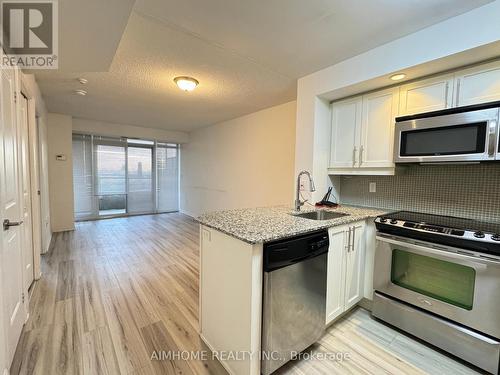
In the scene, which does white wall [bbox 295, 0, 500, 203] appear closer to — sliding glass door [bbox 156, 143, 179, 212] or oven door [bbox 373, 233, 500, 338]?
oven door [bbox 373, 233, 500, 338]

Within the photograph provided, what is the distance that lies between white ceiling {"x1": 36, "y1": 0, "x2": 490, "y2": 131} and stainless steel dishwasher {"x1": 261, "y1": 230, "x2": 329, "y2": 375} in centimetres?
165

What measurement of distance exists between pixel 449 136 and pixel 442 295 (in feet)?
4.22

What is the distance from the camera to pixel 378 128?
2.32 metres

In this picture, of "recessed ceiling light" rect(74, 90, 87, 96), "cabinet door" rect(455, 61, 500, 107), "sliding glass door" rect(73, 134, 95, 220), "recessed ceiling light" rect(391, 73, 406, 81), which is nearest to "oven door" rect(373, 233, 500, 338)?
"cabinet door" rect(455, 61, 500, 107)

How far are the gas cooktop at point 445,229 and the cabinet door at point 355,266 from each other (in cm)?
19

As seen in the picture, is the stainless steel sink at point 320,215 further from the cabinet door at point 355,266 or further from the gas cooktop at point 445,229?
the gas cooktop at point 445,229

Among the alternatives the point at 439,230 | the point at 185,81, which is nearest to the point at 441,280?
the point at 439,230

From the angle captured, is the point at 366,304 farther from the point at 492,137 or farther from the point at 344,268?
the point at 492,137

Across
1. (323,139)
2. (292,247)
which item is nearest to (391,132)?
(323,139)

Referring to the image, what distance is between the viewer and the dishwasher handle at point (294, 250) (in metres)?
1.35

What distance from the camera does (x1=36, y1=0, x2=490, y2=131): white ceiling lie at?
1593 millimetres

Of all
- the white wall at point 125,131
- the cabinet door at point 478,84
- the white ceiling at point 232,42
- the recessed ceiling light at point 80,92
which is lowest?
the cabinet door at point 478,84

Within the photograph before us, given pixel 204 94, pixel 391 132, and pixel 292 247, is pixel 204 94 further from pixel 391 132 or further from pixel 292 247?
pixel 292 247

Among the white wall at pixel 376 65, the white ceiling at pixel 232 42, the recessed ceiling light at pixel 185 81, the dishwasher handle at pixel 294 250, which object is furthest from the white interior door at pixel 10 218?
the white wall at pixel 376 65
